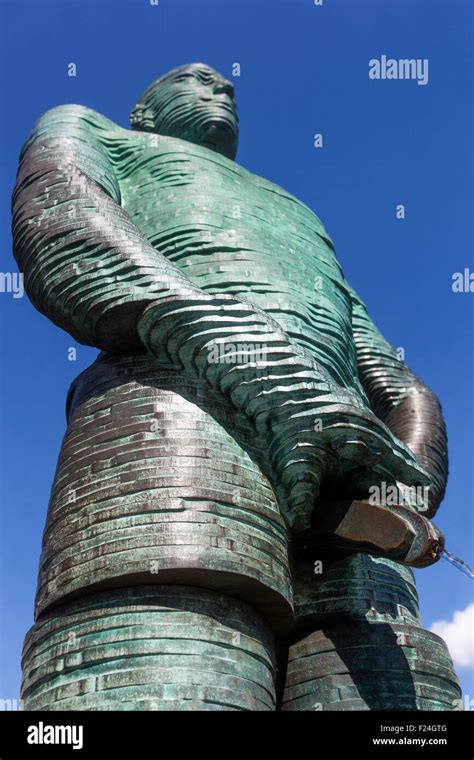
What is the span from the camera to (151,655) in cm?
348

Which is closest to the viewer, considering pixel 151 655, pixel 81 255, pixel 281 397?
pixel 151 655

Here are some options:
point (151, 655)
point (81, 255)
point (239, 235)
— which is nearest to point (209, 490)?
point (151, 655)

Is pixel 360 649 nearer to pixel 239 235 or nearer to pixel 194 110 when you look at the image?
pixel 239 235

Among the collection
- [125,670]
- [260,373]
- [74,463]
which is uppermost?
[260,373]

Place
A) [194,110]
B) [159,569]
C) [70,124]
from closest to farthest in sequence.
Result: 1. [159,569]
2. [70,124]
3. [194,110]

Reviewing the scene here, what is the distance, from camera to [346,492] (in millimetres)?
4281

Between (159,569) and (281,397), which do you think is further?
(281,397)

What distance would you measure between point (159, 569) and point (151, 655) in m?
0.33

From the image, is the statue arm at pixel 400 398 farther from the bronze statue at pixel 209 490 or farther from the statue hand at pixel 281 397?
the statue hand at pixel 281 397

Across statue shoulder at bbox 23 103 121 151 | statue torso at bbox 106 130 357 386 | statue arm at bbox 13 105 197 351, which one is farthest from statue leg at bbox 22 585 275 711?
statue shoulder at bbox 23 103 121 151

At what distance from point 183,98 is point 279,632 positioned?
4.04 metres

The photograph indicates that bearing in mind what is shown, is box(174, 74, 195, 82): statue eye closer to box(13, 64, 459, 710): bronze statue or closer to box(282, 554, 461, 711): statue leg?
box(13, 64, 459, 710): bronze statue
